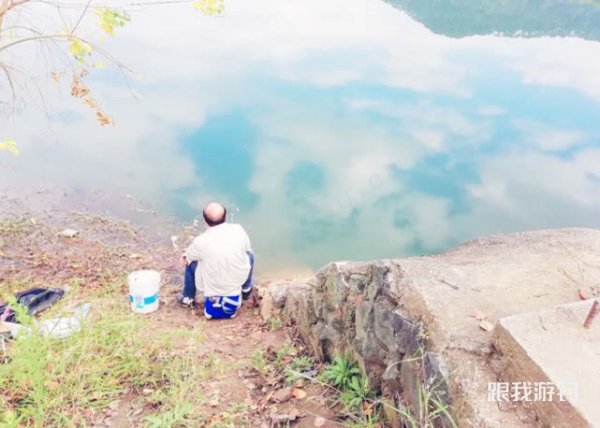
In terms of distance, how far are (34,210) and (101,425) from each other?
577 centimetres

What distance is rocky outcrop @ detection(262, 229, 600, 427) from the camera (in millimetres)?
2445

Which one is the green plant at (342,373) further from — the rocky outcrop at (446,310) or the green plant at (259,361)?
the green plant at (259,361)

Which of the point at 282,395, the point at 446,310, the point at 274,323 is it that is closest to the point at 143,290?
the point at 274,323

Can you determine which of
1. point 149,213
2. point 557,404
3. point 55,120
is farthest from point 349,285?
point 55,120

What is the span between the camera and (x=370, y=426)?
9.00 ft

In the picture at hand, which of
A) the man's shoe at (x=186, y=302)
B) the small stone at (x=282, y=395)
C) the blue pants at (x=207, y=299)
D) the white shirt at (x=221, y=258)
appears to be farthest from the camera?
the man's shoe at (x=186, y=302)

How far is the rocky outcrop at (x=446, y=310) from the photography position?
2.45 m

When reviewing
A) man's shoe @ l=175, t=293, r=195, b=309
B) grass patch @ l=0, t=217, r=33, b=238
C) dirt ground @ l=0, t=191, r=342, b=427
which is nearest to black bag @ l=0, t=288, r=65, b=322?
dirt ground @ l=0, t=191, r=342, b=427

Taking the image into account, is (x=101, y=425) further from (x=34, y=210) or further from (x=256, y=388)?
(x=34, y=210)

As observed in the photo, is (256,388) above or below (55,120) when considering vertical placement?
above

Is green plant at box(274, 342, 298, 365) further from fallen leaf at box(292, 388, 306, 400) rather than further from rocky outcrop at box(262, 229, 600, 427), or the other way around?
fallen leaf at box(292, 388, 306, 400)

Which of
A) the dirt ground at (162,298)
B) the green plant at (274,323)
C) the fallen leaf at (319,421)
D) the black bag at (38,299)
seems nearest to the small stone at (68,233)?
the dirt ground at (162,298)

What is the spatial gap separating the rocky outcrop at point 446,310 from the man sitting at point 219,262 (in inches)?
34.7

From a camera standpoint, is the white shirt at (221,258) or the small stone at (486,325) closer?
the small stone at (486,325)
